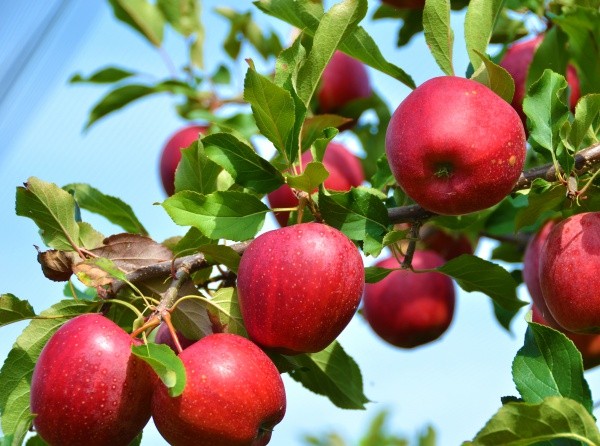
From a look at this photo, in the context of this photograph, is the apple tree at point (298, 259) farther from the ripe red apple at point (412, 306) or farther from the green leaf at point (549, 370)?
the ripe red apple at point (412, 306)

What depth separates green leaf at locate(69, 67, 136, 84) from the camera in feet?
7.66

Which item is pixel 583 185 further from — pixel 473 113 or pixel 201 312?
pixel 201 312

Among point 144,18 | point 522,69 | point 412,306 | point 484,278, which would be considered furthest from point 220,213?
point 144,18

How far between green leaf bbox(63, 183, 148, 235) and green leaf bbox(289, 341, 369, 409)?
380mm

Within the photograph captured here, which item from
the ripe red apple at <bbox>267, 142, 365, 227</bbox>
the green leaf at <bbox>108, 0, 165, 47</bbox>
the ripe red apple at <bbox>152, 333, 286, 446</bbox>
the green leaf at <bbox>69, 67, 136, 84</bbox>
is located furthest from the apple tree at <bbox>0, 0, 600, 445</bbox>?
the green leaf at <bbox>108, 0, 165, 47</bbox>

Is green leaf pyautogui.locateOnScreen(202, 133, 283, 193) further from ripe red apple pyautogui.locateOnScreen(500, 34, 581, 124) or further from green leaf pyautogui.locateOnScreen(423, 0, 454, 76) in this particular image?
ripe red apple pyautogui.locateOnScreen(500, 34, 581, 124)

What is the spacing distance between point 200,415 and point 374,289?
1113 millimetres

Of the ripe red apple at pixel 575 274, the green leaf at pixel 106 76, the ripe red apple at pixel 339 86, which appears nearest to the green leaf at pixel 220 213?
the ripe red apple at pixel 575 274

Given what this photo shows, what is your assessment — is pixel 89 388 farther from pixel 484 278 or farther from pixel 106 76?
pixel 106 76

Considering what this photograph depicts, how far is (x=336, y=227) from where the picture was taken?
1.14 metres

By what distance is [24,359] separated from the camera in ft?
3.74

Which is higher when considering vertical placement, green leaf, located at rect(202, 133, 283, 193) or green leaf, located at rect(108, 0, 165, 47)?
green leaf, located at rect(202, 133, 283, 193)

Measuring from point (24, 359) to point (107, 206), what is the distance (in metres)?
0.40

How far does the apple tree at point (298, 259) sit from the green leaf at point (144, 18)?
121 cm
